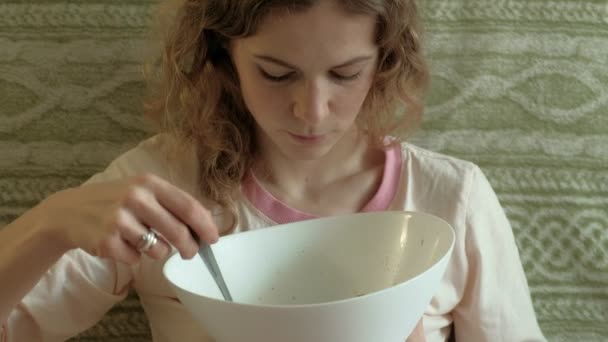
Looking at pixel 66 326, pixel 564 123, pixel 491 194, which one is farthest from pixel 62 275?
pixel 564 123

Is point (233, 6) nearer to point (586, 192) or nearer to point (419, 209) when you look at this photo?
point (419, 209)

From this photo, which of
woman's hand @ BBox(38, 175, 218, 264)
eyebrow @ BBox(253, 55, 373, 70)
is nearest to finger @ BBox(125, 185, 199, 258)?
woman's hand @ BBox(38, 175, 218, 264)

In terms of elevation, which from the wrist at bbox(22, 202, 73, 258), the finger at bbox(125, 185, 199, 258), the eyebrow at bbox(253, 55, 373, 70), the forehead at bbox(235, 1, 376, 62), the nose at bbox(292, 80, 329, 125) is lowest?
the wrist at bbox(22, 202, 73, 258)

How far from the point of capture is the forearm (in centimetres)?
69

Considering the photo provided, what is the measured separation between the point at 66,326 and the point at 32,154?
0.28 metres

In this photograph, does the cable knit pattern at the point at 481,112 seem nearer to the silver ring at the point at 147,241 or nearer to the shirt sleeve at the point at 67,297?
the shirt sleeve at the point at 67,297

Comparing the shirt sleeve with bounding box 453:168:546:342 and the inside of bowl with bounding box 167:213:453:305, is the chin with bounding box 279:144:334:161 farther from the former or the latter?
the shirt sleeve with bounding box 453:168:546:342

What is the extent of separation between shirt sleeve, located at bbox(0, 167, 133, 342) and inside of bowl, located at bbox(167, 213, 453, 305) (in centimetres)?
18

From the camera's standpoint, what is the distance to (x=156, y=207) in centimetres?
58

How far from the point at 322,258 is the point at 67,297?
32 cm

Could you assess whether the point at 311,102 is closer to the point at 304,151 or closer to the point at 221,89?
the point at 304,151

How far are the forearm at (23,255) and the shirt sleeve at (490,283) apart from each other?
1.74 feet

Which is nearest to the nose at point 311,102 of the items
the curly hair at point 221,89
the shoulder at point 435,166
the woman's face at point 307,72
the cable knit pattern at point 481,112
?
the woman's face at point 307,72

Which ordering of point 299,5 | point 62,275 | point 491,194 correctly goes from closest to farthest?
point 299,5 < point 62,275 < point 491,194
